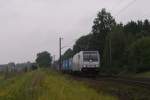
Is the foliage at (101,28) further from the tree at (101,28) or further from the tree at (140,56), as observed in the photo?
the tree at (140,56)

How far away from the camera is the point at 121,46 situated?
8656cm

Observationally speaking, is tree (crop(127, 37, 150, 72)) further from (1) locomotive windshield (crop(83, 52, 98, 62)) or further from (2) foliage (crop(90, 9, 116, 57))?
(2) foliage (crop(90, 9, 116, 57))

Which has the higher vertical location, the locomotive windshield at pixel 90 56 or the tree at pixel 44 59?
the tree at pixel 44 59

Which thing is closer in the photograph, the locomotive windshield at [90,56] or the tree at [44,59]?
the locomotive windshield at [90,56]

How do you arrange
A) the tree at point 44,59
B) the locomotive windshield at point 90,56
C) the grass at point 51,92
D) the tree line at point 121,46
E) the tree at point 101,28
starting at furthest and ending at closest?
the tree at point 44,59 < the tree at point 101,28 < the tree line at point 121,46 < the locomotive windshield at point 90,56 < the grass at point 51,92

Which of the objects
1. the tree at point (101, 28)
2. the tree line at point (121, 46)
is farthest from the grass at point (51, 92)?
the tree at point (101, 28)

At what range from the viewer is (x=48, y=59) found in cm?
18362

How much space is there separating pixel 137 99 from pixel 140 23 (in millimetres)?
110537

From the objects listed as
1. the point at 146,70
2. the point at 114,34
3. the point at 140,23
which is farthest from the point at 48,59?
the point at 146,70

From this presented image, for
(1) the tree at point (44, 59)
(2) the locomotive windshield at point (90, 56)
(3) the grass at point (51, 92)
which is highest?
(1) the tree at point (44, 59)

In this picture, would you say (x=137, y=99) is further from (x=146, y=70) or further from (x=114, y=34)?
(x=114, y=34)

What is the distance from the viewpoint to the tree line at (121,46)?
6615 cm

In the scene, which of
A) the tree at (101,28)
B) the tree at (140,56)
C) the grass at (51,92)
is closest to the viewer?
the grass at (51,92)

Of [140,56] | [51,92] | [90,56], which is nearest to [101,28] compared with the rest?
[140,56]
